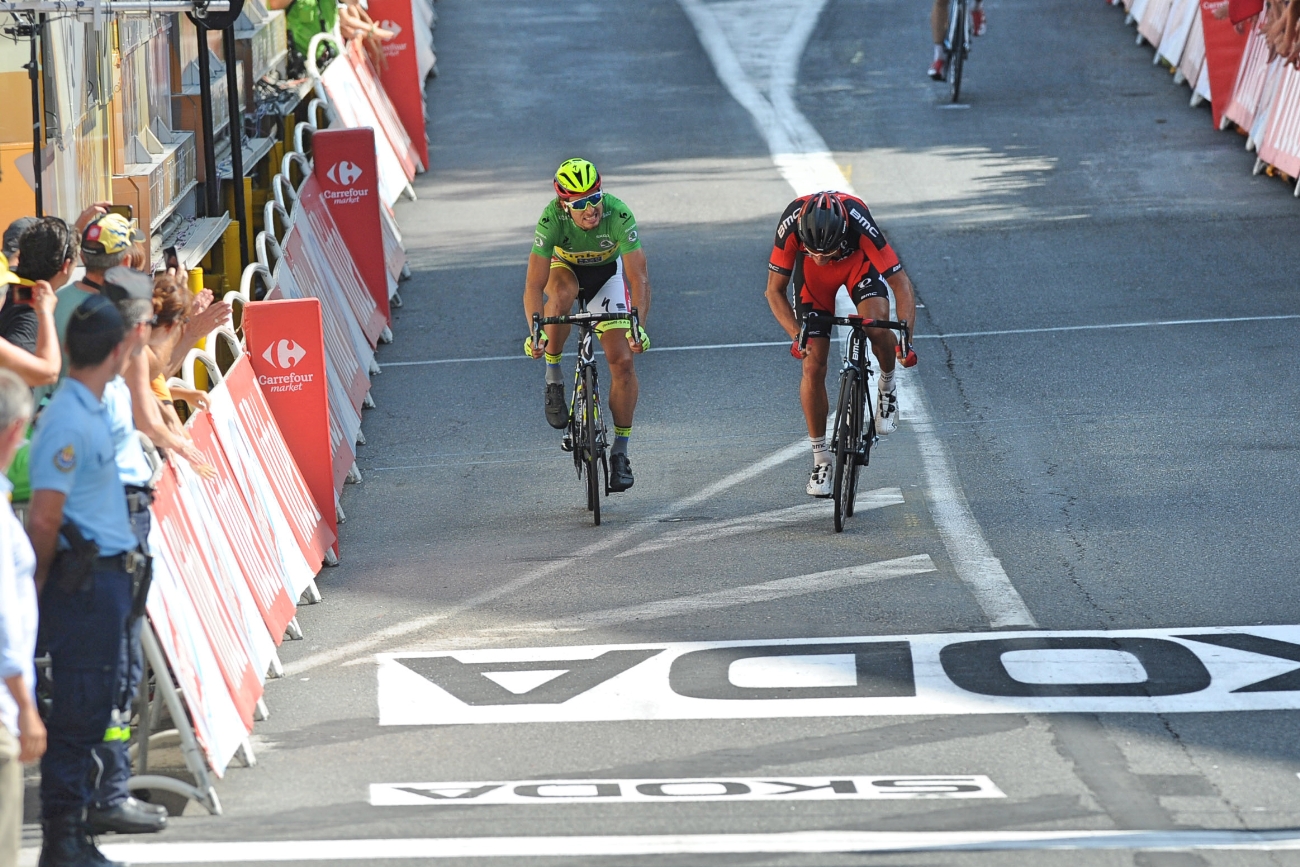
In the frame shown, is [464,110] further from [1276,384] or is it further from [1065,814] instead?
[1065,814]

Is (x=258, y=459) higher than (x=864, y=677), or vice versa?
(x=258, y=459)

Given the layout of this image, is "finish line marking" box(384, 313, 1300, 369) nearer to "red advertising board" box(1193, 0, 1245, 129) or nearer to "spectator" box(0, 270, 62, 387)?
"red advertising board" box(1193, 0, 1245, 129)

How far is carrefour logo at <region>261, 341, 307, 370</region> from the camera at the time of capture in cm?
952

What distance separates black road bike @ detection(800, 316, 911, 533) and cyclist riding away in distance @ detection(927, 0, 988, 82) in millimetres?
12775

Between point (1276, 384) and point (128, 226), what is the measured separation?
796 centimetres

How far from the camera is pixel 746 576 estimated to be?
30.4 feet

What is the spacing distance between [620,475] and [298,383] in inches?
79.9

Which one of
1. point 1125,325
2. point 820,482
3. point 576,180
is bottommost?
point 1125,325

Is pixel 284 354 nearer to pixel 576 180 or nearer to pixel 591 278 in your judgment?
pixel 576 180

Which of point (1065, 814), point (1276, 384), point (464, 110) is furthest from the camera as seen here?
point (464, 110)

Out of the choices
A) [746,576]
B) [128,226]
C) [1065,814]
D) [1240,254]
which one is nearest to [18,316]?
[128,226]

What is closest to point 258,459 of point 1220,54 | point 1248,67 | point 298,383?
point 298,383

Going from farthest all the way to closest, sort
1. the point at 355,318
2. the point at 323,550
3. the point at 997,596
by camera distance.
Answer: the point at 355,318
the point at 323,550
the point at 997,596

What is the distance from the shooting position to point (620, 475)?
10562 millimetres
